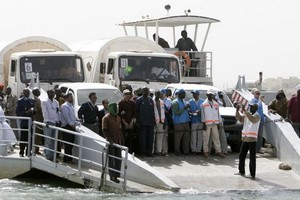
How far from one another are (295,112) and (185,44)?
10150 millimetres

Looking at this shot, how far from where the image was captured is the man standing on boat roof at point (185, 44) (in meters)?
32.0

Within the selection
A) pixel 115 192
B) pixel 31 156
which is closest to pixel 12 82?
pixel 31 156

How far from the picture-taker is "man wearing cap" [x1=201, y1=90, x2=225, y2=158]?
2119cm

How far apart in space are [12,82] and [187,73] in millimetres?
6513

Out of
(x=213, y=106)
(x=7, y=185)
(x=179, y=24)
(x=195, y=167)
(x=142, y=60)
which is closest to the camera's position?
(x=7, y=185)

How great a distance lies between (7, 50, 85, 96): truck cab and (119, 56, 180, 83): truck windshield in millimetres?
1316

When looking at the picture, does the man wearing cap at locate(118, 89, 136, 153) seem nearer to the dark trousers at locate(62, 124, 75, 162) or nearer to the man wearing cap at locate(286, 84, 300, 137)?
the dark trousers at locate(62, 124, 75, 162)

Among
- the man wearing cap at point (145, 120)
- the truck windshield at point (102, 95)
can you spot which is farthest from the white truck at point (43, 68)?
the man wearing cap at point (145, 120)

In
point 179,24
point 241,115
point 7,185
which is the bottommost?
point 7,185

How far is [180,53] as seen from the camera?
30.4 m

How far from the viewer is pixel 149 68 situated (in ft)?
87.6

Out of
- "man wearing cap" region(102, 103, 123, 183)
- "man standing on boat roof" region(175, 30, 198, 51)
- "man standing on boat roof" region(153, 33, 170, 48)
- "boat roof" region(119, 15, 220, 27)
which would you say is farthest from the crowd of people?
"man standing on boat roof" region(153, 33, 170, 48)

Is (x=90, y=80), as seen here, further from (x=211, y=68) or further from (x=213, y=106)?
(x=213, y=106)

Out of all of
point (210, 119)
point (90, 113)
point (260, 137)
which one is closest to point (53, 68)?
point (90, 113)
